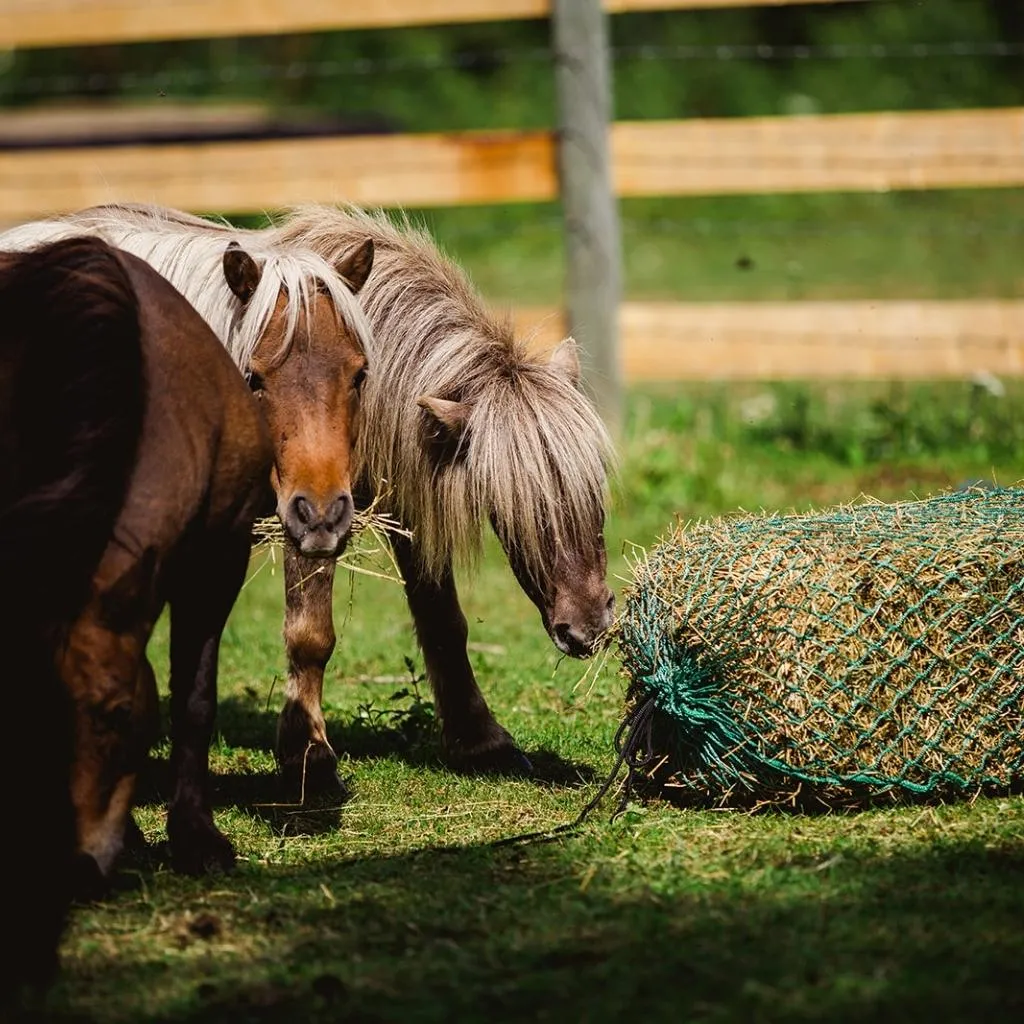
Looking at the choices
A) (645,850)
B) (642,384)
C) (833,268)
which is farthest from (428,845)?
(833,268)

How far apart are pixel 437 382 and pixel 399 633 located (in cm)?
243

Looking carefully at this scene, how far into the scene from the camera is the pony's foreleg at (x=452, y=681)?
205 inches

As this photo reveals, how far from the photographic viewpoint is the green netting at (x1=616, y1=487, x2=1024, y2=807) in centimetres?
427

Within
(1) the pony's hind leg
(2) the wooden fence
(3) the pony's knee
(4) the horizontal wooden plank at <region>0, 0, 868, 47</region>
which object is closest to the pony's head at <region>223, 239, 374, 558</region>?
(1) the pony's hind leg

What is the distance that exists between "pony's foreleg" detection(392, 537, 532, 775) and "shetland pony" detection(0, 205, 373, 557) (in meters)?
0.80

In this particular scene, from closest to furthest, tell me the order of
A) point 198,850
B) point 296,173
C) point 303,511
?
point 198,850
point 303,511
point 296,173

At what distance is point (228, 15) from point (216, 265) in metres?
5.30

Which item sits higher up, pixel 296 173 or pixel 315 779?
pixel 296 173

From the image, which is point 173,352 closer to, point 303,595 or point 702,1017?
point 303,595

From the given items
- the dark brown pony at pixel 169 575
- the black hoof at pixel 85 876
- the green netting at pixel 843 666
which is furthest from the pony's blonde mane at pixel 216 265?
the black hoof at pixel 85 876

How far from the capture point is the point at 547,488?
15.5 feet

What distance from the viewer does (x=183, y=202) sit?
9805mm

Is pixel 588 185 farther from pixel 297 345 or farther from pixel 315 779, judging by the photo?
pixel 315 779

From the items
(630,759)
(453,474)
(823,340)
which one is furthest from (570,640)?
(823,340)
